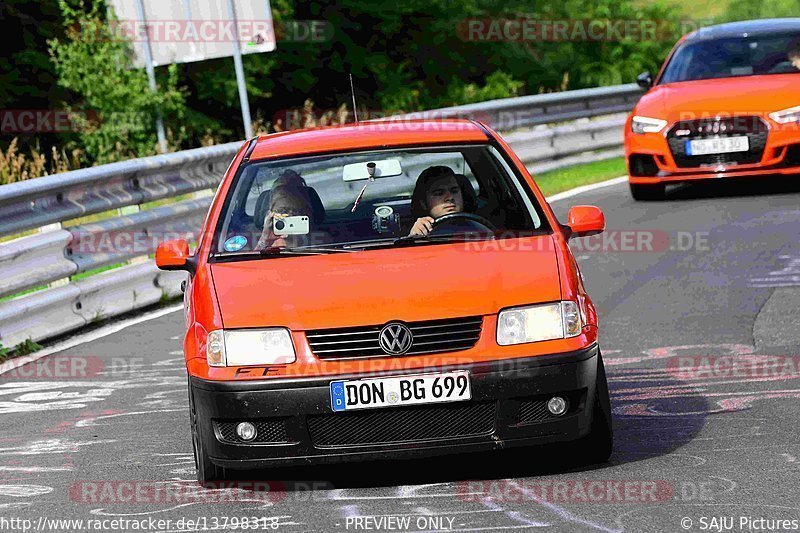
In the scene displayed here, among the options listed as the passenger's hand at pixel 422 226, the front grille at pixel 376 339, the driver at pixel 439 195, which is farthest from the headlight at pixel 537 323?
the driver at pixel 439 195

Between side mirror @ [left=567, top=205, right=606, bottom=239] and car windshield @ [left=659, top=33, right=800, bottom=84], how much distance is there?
9354 millimetres

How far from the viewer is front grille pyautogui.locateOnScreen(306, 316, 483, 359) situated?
19.0ft

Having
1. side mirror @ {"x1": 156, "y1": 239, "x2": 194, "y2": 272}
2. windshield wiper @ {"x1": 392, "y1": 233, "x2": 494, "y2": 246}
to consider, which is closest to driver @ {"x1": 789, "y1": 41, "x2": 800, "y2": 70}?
windshield wiper @ {"x1": 392, "y1": 233, "x2": 494, "y2": 246}

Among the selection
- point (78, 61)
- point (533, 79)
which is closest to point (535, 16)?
point (533, 79)

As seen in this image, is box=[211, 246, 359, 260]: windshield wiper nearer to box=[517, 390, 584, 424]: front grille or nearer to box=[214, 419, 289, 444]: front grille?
box=[214, 419, 289, 444]: front grille

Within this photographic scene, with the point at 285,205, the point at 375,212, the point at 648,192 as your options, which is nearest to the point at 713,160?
the point at 648,192

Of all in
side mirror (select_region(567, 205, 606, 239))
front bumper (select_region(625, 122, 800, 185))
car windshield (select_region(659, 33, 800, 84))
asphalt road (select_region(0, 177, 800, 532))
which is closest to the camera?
asphalt road (select_region(0, 177, 800, 532))

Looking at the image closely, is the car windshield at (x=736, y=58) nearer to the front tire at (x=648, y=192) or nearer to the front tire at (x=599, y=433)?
the front tire at (x=648, y=192)

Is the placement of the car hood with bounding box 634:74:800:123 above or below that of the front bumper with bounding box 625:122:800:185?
above

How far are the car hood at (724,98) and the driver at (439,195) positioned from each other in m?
8.32

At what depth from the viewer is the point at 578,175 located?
1938cm

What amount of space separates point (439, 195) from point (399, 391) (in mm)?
1508

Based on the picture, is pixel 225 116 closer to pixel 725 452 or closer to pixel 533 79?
pixel 533 79

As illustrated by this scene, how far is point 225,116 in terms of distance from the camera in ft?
118
